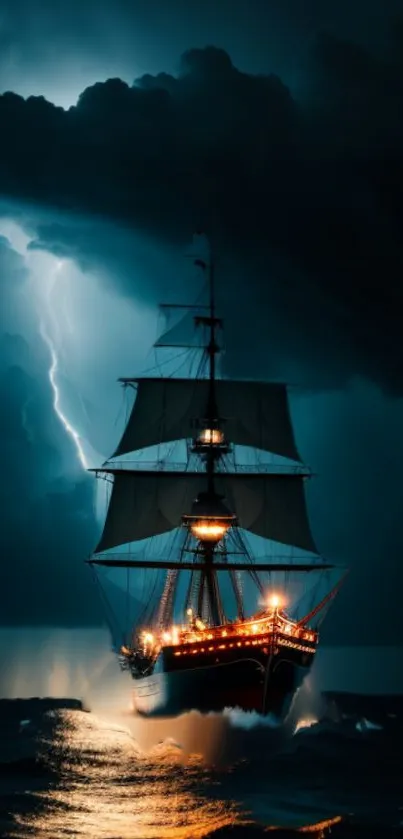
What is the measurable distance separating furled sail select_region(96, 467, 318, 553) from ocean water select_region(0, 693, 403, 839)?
57.2 feet

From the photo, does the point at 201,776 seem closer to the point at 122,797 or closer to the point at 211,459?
the point at 122,797

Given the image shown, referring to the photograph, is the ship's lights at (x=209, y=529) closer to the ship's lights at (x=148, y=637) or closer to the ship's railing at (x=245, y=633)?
the ship's lights at (x=148, y=637)

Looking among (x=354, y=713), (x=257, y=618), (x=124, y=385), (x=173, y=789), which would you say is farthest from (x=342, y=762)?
(x=124, y=385)

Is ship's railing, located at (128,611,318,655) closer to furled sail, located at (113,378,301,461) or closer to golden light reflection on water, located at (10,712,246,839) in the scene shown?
golden light reflection on water, located at (10,712,246,839)

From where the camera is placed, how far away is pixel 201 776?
47.3 metres

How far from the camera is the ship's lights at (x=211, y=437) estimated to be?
262ft

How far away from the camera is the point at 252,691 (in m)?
58.9

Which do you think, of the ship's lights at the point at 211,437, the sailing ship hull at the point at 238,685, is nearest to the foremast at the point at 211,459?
the ship's lights at the point at 211,437

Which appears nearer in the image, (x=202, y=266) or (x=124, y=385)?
(x=202, y=266)

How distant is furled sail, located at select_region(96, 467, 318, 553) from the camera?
274ft

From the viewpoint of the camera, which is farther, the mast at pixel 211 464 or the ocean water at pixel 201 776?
the mast at pixel 211 464

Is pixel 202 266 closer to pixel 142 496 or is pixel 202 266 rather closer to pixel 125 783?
pixel 142 496

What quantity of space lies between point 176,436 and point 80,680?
2801 cm

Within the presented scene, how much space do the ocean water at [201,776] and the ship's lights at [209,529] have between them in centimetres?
1242
